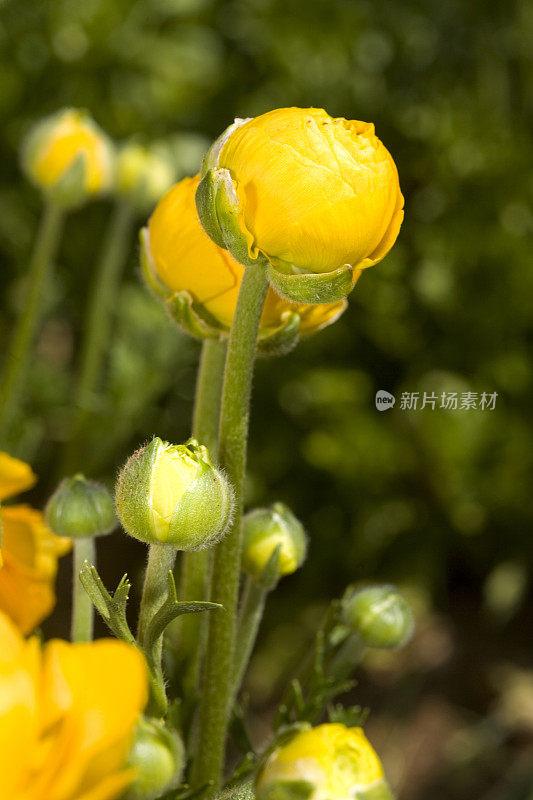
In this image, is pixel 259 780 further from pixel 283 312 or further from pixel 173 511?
pixel 283 312

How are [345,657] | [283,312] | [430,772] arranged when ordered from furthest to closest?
[430,772]
[345,657]
[283,312]

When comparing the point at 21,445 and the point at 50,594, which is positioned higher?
the point at 50,594

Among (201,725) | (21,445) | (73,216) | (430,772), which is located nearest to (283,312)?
(201,725)

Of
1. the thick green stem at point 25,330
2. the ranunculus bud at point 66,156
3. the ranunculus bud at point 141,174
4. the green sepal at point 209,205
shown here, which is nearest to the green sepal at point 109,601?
the green sepal at point 209,205

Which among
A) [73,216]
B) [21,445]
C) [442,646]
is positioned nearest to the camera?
[21,445]

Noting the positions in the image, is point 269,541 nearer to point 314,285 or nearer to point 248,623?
point 248,623

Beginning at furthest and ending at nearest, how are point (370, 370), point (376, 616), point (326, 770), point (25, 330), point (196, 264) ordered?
point (370, 370) < point (25, 330) < point (376, 616) < point (196, 264) < point (326, 770)

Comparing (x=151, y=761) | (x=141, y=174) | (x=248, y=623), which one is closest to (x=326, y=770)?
(x=151, y=761)
